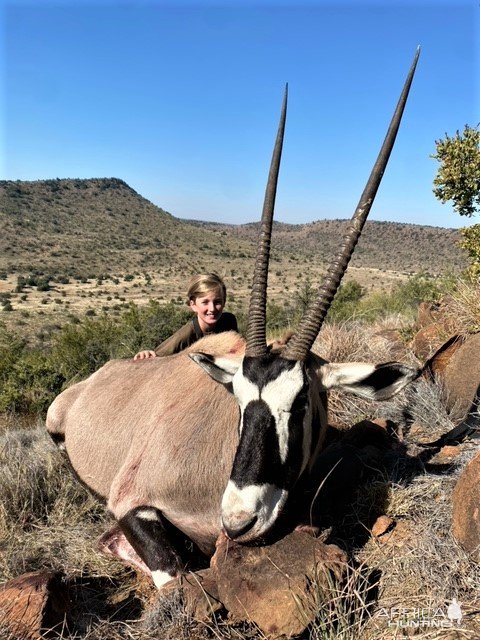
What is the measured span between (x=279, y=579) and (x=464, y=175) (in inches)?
263

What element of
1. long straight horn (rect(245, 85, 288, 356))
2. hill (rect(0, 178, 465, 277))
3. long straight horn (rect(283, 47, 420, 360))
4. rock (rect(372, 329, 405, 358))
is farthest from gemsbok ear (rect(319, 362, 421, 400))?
hill (rect(0, 178, 465, 277))

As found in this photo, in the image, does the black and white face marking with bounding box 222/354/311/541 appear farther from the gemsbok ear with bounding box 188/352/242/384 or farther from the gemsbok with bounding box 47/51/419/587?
the gemsbok ear with bounding box 188/352/242/384

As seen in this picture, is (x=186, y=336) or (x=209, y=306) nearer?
(x=209, y=306)

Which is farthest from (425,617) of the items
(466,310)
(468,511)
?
(466,310)

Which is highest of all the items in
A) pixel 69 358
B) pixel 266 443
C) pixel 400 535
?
pixel 266 443

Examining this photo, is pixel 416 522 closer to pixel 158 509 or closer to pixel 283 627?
pixel 283 627

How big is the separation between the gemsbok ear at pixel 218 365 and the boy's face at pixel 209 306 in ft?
6.57

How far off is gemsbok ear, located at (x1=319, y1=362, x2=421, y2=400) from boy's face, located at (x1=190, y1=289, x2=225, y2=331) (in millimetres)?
2401

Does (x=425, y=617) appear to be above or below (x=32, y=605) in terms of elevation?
above

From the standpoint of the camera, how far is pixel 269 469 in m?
2.90

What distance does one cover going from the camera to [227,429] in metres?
3.87

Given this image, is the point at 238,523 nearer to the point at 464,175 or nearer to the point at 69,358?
the point at 464,175

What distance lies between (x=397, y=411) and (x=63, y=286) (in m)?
50.0

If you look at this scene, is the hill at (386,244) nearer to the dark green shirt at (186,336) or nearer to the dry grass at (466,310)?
the dry grass at (466,310)
